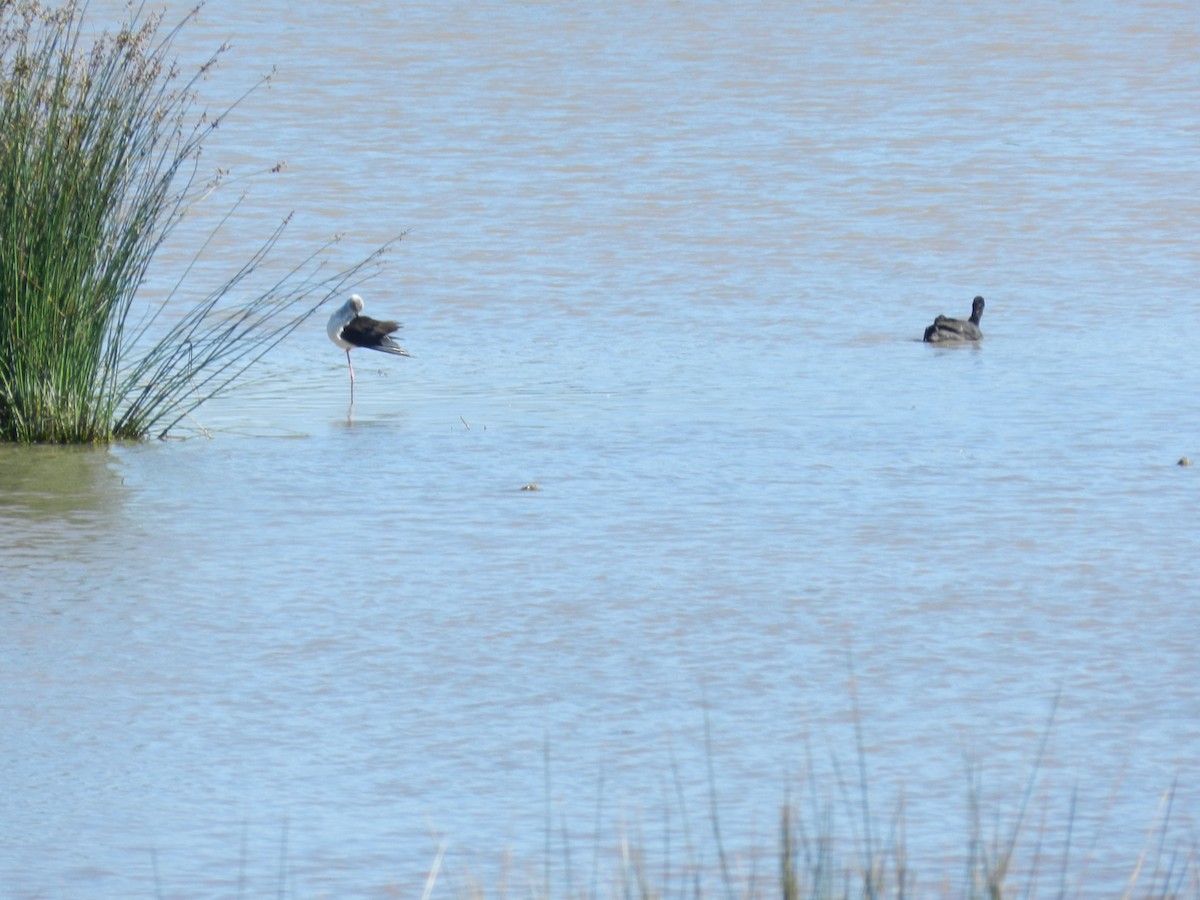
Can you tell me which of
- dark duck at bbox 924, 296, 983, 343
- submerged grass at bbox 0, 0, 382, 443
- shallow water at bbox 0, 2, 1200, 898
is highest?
submerged grass at bbox 0, 0, 382, 443

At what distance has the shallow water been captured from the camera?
3.83 metres

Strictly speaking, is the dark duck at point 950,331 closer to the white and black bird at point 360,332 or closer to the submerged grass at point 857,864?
the white and black bird at point 360,332

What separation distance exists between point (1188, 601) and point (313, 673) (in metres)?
2.03

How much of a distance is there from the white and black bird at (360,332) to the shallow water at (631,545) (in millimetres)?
197

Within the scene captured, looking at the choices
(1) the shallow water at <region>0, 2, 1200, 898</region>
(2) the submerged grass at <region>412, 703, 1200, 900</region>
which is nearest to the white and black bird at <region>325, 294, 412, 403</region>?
(1) the shallow water at <region>0, 2, 1200, 898</region>

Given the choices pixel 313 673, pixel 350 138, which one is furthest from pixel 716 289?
pixel 313 673

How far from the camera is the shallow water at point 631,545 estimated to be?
3834mm

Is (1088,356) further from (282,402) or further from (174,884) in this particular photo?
(174,884)

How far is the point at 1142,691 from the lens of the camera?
14.6ft

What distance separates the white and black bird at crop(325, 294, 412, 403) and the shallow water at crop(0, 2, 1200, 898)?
20 cm

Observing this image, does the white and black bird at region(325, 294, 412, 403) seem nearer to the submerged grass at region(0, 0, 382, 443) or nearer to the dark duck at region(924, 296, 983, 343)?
the submerged grass at region(0, 0, 382, 443)

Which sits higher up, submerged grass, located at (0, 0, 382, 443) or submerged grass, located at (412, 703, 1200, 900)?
submerged grass, located at (0, 0, 382, 443)

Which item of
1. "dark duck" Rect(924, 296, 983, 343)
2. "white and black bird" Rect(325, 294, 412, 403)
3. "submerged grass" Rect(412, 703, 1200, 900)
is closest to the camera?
"submerged grass" Rect(412, 703, 1200, 900)

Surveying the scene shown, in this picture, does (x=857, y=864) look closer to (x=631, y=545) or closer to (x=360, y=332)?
(x=631, y=545)
